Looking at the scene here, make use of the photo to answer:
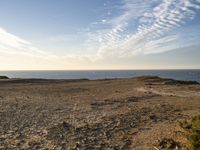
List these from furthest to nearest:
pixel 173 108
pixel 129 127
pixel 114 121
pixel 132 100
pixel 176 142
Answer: pixel 132 100 → pixel 173 108 → pixel 114 121 → pixel 129 127 → pixel 176 142

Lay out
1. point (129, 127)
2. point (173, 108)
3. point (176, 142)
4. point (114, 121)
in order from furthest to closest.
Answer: point (173, 108)
point (114, 121)
point (129, 127)
point (176, 142)

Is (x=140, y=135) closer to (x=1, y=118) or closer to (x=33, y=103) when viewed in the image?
(x=1, y=118)

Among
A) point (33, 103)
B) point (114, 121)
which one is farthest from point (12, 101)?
point (114, 121)

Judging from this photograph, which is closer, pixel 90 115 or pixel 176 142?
pixel 176 142

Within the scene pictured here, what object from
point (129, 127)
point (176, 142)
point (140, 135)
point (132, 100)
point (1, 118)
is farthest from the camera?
point (132, 100)

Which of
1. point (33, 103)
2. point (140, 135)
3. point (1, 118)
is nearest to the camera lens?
point (140, 135)

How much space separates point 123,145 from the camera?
34.4ft

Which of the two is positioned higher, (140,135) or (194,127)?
(194,127)

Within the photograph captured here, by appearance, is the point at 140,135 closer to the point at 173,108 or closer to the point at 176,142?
the point at 176,142

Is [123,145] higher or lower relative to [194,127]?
lower

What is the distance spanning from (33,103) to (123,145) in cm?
1129

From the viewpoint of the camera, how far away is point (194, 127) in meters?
9.11

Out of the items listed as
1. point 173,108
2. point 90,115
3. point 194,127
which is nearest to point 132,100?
point 173,108

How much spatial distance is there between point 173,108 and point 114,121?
17.0 ft
